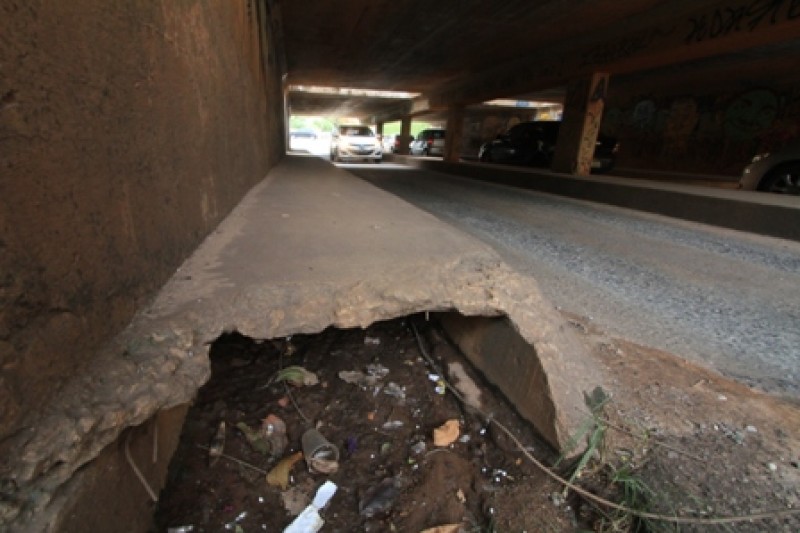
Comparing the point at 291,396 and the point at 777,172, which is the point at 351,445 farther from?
the point at 777,172

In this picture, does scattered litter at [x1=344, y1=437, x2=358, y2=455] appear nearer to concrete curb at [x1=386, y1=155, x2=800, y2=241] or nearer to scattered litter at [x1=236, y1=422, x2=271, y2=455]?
scattered litter at [x1=236, y1=422, x2=271, y2=455]

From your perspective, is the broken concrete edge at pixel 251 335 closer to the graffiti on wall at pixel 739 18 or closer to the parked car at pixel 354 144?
the graffiti on wall at pixel 739 18

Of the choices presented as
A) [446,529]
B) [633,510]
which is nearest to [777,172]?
[633,510]

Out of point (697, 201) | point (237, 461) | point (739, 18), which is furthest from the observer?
point (739, 18)

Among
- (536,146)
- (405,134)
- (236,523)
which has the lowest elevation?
(236,523)

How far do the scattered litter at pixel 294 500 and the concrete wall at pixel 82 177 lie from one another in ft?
2.80

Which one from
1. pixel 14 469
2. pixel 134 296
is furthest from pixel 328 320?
pixel 14 469

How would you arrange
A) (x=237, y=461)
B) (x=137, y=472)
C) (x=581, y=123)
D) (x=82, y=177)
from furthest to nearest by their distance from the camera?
(x=581, y=123) → (x=237, y=461) → (x=137, y=472) → (x=82, y=177)

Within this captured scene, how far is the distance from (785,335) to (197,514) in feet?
10.5

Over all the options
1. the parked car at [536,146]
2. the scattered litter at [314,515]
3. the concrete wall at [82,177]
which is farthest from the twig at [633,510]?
the parked car at [536,146]

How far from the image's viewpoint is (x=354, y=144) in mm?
16734

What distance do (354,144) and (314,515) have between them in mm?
16632

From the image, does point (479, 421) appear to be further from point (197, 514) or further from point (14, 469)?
point (14, 469)

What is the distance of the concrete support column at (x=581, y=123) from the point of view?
890 cm
